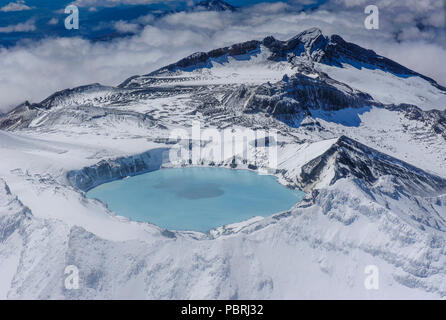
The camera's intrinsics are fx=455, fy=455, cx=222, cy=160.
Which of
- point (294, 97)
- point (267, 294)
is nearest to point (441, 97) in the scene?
point (294, 97)

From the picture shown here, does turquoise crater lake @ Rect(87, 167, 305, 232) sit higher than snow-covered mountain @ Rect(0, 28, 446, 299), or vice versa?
snow-covered mountain @ Rect(0, 28, 446, 299)

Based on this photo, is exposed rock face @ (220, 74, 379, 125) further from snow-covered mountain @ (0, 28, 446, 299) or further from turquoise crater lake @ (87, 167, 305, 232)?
turquoise crater lake @ (87, 167, 305, 232)

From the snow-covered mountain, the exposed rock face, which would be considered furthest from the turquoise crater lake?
the exposed rock face

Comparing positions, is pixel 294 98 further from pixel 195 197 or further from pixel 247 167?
pixel 195 197

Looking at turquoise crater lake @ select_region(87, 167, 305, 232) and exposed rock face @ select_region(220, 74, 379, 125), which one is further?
exposed rock face @ select_region(220, 74, 379, 125)

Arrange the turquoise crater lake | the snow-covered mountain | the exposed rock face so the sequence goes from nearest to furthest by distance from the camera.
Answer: the snow-covered mountain, the turquoise crater lake, the exposed rock face

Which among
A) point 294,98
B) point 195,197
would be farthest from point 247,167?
point 294,98

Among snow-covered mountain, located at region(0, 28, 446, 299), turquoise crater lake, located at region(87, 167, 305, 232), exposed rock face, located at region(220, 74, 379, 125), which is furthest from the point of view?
exposed rock face, located at region(220, 74, 379, 125)
